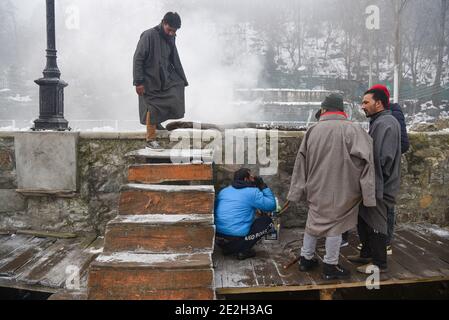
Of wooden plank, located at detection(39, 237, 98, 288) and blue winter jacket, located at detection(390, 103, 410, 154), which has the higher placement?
blue winter jacket, located at detection(390, 103, 410, 154)

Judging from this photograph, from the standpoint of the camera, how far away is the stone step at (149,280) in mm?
2469

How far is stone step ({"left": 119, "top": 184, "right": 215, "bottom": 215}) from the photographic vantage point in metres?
3.02

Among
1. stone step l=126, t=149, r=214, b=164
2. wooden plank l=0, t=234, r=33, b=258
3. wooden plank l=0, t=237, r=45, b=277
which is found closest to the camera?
wooden plank l=0, t=237, r=45, b=277

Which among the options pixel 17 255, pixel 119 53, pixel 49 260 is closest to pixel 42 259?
pixel 49 260

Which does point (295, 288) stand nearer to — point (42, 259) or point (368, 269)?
point (368, 269)

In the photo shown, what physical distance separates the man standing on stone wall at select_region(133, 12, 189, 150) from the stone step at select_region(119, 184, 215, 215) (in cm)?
112

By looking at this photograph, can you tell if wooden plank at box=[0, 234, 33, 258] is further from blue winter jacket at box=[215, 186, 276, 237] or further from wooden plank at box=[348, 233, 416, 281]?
wooden plank at box=[348, 233, 416, 281]

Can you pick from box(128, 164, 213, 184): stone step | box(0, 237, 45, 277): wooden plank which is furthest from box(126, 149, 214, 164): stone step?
box(0, 237, 45, 277): wooden plank

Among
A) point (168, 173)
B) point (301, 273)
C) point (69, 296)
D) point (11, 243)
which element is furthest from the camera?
point (11, 243)

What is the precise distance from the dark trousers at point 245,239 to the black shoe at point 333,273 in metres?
0.69

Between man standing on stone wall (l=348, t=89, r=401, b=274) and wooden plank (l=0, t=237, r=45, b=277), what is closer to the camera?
man standing on stone wall (l=348, t=89, r=401, b=274)

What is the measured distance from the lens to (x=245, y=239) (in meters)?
3.38

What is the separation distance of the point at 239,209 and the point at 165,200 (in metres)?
0.71

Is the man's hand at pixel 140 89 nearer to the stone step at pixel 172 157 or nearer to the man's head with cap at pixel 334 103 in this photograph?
the stone step at pixel 172 157
